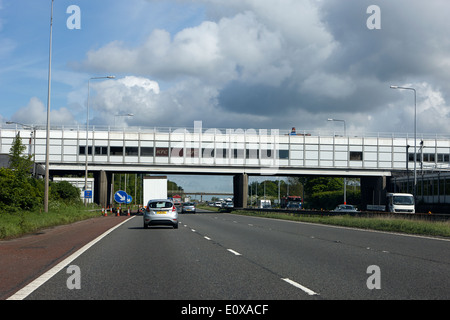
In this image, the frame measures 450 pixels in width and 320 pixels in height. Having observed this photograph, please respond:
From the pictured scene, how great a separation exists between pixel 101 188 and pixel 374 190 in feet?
116

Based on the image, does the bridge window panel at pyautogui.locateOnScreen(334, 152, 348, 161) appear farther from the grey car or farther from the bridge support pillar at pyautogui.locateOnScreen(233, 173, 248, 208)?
the grey car

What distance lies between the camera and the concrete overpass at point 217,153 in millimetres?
73312

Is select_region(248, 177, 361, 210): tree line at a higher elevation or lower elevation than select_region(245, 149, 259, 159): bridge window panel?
lower

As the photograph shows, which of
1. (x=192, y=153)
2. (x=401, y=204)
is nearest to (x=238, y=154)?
(x=192, y=153)

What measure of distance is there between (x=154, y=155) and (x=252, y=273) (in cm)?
6372

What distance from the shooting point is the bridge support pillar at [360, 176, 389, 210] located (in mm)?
74688

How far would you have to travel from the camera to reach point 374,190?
77.9 meters

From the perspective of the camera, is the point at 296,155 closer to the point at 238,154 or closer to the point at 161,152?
the point at 238,154

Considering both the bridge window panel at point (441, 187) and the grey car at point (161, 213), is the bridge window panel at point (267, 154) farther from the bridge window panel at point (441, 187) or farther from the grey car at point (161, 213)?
the grey car at point (161, 213)

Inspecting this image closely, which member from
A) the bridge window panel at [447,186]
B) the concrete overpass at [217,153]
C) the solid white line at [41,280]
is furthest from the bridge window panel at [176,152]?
the solid white line at [41,280]

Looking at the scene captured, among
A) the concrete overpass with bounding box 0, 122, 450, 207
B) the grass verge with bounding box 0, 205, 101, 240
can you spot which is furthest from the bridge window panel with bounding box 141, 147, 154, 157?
the grass verge with bounding box 0, 205, 101, 240

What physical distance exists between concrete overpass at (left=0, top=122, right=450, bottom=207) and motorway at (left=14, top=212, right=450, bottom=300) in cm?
5511

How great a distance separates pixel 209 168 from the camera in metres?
72.8

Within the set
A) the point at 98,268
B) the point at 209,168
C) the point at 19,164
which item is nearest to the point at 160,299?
the point at 98,268
